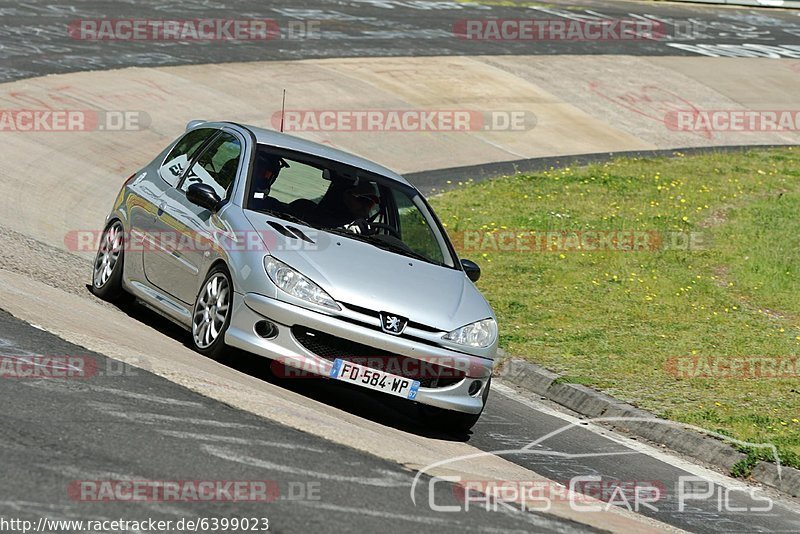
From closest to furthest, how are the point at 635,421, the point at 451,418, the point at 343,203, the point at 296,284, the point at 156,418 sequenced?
1. the point at 156,418
2. the point at 296,284
3. the point at 451,418
4. the point at 343,203
5. the point at 635,421

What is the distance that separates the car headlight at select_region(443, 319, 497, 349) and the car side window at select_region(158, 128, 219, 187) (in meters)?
2.90

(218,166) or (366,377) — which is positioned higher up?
(218,166)

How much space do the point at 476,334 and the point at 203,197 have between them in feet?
7.46

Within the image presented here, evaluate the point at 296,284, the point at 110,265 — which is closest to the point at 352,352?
the point at 296,284

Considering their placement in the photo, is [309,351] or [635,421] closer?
[309,351]

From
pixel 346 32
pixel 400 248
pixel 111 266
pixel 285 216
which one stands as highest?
pixel 285 216

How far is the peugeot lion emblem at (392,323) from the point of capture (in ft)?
27.8

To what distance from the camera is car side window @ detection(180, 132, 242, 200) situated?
9891 mm

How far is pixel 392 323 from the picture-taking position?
8.50m

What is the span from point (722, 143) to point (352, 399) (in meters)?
19.5

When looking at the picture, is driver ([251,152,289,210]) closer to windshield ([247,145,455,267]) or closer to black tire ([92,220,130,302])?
windshield ([247,145,455,267])

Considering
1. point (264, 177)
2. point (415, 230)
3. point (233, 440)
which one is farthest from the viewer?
point (415, 230)

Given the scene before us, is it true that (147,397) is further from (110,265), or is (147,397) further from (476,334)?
(110,265)

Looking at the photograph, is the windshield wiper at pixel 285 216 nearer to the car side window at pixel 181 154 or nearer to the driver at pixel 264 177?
the driver at pixel 264 177
